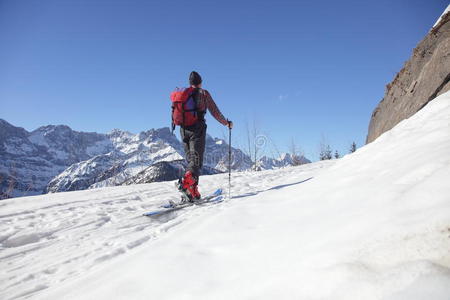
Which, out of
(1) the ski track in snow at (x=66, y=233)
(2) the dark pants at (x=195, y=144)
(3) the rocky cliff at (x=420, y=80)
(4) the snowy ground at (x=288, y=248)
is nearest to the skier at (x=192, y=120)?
(2) the dark pants at (x=195, y=144)

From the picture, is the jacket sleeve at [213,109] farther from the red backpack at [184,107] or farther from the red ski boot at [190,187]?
the red ski boot at [190,187]

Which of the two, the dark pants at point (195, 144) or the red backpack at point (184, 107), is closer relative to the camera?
the red backpack at point (184, 107)

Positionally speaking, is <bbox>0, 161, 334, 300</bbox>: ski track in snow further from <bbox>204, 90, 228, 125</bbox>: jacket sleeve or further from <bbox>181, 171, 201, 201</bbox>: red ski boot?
<bbox>204, 90, 228, 125</bbox>: jacket sleeve

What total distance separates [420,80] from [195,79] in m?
5.63

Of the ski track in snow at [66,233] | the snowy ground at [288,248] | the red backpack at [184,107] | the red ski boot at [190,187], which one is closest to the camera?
the snowy ground at [288,248]

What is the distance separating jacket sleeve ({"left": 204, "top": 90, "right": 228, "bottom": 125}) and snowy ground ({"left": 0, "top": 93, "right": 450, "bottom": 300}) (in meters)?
2.28

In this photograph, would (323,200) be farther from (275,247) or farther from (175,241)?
(175,241)

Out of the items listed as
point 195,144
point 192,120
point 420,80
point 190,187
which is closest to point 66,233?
point 190,187

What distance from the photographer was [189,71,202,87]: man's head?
4992 millimetres

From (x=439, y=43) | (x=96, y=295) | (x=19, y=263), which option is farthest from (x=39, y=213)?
(x=439, y=43)

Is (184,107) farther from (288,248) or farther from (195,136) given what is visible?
(288,248)

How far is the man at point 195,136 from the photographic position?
16.3ft

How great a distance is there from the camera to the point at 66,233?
3.56 meters

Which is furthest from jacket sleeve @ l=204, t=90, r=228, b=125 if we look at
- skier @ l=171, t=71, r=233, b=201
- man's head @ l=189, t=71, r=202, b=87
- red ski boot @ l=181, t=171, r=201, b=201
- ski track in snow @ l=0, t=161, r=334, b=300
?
ski track in snow @ l=0, t=161, r=334, b=300
